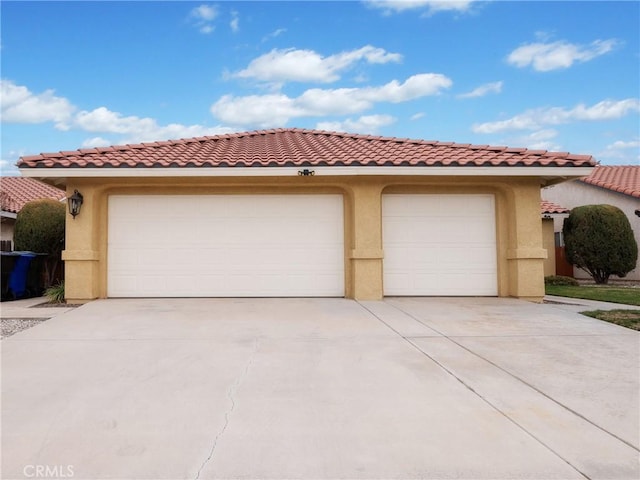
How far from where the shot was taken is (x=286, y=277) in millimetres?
9391

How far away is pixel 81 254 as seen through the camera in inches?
346

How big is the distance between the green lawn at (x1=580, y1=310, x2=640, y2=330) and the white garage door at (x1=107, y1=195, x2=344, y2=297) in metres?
4.96

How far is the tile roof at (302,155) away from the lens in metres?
8.59

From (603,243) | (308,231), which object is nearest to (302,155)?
(308,231)

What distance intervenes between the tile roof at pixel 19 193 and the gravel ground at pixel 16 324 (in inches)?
382

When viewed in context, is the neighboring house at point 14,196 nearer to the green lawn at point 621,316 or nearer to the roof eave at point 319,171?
the roof eave at point 319,171

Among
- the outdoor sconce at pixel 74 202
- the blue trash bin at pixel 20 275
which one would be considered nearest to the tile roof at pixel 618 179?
the outdoor sconce at pixel 74 202

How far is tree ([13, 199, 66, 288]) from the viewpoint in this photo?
11.8 metres

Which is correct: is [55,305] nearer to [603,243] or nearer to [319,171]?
[319,171]

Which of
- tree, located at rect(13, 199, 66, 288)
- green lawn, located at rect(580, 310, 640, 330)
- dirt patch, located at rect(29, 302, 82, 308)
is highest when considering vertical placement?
tree, located at rect(13, 199, 66, 288)

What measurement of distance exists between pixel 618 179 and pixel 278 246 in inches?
737

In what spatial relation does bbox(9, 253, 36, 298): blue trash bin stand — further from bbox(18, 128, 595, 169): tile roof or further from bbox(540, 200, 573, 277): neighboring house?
bbox(540, 200, 573, 277): neighboring house

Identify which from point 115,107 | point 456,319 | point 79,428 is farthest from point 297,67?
point 79,428

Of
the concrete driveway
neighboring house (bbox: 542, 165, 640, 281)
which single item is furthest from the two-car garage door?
neighboring house (bbox: 542, 165, 640, 281)
